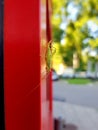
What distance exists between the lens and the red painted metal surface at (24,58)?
4.01 ft

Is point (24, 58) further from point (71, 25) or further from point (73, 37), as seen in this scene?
point (71, 25)

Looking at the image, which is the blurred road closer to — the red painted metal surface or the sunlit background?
the sunlit background

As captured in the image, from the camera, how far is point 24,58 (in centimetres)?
122

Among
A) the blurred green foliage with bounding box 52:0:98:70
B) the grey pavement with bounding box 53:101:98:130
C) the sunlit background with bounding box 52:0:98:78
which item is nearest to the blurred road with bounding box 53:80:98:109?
the grey pavement with bounding box 53:101:98:130

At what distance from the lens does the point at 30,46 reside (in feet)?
4.02

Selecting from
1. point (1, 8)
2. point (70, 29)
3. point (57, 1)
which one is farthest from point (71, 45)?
point (1, 8)

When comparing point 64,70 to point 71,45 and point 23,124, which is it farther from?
point 23,124

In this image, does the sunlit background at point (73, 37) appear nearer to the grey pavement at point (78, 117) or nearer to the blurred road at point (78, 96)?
the blurred road at point (78, 96)

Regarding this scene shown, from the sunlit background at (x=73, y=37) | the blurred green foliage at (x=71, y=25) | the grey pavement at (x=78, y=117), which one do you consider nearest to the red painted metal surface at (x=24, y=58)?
the grey pavement at (x=78, y=117)

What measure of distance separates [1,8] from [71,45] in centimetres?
2571

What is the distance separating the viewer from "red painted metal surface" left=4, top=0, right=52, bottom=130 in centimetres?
122

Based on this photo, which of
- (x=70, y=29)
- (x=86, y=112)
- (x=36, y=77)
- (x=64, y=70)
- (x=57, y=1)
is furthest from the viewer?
(x=64, y=70)

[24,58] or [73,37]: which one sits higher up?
[73,37]

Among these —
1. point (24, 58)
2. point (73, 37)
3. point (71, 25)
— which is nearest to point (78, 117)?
point (24, 58)
